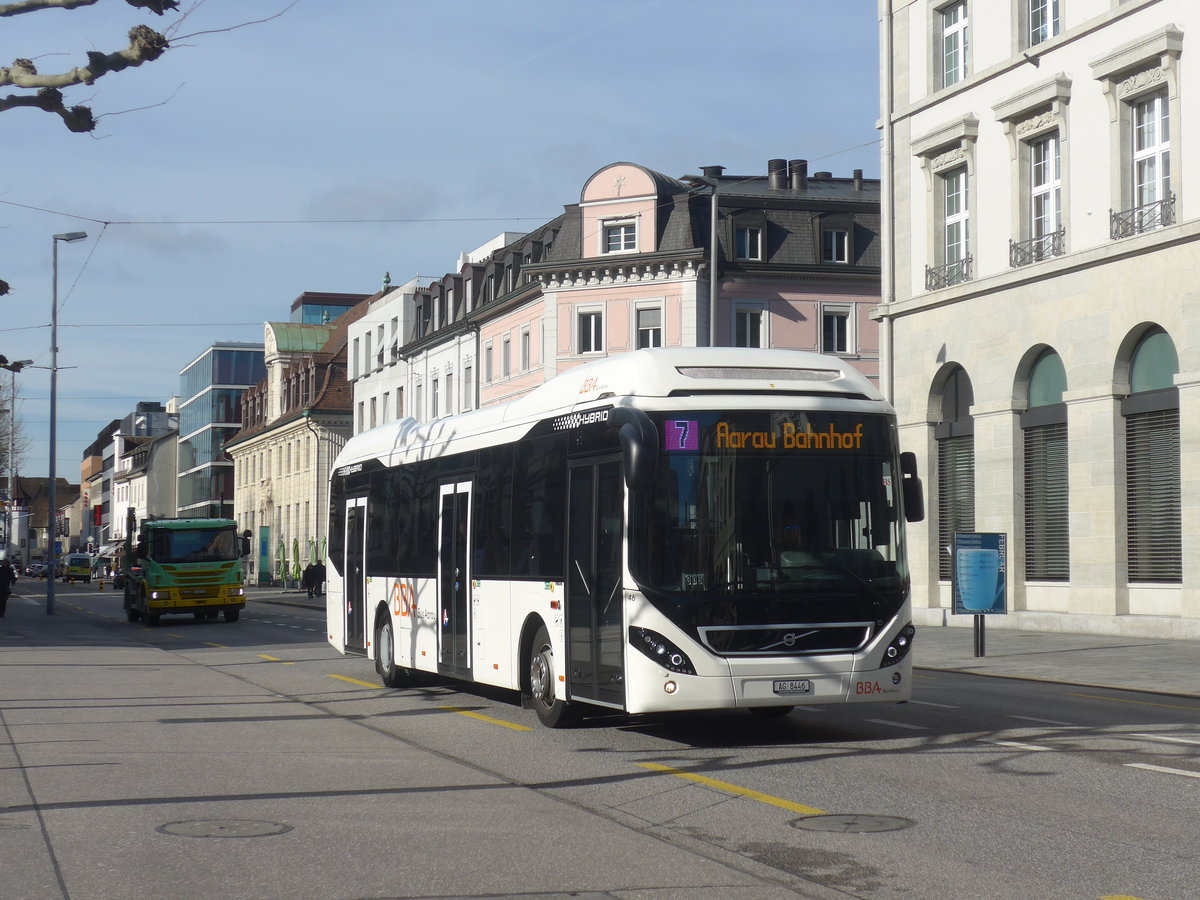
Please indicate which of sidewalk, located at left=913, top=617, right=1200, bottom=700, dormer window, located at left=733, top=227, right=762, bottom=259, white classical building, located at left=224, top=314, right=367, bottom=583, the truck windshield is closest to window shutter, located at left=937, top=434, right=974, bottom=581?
sidewalk, located at left=913, top=617, right=1200, bottom=700

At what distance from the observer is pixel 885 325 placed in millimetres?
37219

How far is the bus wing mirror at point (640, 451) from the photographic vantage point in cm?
1127

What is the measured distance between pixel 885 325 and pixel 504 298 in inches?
925

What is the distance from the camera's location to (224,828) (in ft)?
28.4

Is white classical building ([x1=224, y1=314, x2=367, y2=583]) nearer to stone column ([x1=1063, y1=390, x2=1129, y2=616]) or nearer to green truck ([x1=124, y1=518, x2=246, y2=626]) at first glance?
green truck ([x1=124, y1=518, x2=246, y2=626])

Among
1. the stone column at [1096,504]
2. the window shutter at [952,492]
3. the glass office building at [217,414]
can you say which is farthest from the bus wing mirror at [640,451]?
the glass office building at [217,414]

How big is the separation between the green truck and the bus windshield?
3094 centimetres

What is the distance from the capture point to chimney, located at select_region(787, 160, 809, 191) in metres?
60.7

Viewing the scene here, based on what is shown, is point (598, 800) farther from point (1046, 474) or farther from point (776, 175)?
point (776, 175)

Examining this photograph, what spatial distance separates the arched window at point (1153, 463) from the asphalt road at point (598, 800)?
12.1m

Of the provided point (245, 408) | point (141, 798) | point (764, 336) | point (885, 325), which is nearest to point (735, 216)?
point (764, 336)

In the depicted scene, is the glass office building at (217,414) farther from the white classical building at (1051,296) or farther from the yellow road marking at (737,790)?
the yellow road marking at (737,790)

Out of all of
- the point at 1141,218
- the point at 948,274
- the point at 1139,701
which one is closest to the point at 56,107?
the point at 1139,701

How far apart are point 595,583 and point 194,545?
30.9m
